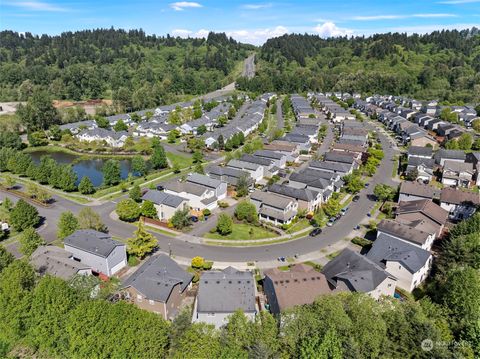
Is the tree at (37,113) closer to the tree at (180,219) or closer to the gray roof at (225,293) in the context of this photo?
the tree at (180,219)

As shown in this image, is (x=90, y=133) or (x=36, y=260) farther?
(x=90, y=133)

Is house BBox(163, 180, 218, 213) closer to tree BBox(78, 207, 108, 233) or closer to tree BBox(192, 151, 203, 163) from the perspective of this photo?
tree BBox(78, 207, 108, 233)

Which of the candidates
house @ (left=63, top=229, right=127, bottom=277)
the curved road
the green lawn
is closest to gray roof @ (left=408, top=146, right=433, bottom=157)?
the curved road

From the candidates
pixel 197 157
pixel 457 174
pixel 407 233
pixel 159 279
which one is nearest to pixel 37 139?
pixel 197 157

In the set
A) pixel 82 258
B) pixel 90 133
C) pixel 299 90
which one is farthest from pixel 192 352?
pixel 299 90

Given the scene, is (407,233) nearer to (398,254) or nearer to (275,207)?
(398,254)

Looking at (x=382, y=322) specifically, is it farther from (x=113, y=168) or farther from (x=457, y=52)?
(x=457, y=52)

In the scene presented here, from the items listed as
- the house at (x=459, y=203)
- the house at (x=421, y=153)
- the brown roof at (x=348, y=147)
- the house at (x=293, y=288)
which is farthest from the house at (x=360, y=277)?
the brown roof at (x=348, y=147)
